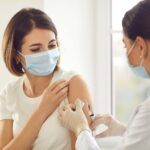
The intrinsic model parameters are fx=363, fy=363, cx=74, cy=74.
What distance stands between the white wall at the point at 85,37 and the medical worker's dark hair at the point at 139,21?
3.76 feet

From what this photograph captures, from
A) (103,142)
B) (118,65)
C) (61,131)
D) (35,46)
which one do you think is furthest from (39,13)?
(118,65)

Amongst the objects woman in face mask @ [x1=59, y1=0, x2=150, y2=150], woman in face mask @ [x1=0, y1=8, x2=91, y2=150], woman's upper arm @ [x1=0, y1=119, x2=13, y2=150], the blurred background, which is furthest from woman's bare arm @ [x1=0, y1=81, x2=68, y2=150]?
the blurred background

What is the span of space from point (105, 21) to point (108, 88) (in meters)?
0.47

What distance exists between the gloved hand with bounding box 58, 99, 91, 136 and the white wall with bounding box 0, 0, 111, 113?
845mm

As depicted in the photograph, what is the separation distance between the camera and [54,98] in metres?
1.72

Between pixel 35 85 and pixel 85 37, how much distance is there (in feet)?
2.52

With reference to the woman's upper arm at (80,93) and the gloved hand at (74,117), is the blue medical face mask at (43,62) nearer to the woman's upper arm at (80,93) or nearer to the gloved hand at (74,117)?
the woman's upper arm at (80,93)

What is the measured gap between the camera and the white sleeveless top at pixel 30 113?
1.72 meters

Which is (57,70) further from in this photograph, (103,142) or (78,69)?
(78,69)

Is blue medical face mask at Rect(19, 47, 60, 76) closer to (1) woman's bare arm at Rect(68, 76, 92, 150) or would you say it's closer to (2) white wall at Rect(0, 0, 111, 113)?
(1) woman's bare arm at Rect(68, 76, 92, 150)

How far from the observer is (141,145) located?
123 centimetres

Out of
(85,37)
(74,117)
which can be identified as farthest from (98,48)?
(74,117)

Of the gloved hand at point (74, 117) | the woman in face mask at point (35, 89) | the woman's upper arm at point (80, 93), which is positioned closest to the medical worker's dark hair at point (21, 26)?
the woman in face mask at point (35, 89)

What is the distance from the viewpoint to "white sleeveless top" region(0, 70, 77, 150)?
1716mm
